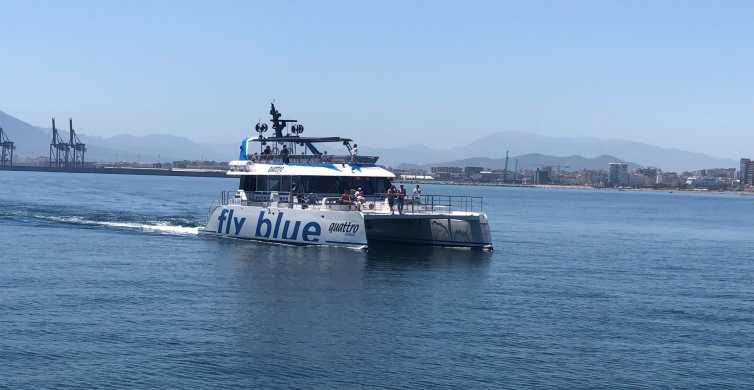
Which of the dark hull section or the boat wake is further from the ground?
the dark hull section

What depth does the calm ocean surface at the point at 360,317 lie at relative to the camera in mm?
20156

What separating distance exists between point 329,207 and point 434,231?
4998mm

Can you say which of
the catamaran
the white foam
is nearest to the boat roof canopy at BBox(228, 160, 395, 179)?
the catamaran

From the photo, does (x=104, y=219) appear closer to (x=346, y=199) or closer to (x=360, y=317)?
(x=346, y=199)

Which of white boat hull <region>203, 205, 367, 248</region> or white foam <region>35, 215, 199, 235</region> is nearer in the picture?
white boat hull <region>203, 205, 367, 248</region>

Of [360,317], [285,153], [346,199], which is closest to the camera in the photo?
[360,317]

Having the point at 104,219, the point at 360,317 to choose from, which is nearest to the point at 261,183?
the point at 104,219

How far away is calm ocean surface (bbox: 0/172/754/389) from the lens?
20.2 metres

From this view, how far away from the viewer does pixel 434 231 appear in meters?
42.3

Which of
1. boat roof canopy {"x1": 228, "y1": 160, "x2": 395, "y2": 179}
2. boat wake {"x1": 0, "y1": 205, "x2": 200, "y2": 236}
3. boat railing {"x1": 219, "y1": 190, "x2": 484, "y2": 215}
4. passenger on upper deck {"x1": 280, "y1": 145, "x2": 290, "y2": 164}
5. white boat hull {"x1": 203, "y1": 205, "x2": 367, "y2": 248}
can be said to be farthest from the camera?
boat wake {"x1": 0, "y1": 205, "x2": 200, "y2": 236}

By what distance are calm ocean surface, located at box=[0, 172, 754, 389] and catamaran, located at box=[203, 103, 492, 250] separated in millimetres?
974

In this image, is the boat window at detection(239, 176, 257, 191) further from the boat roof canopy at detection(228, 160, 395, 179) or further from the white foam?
the white foam

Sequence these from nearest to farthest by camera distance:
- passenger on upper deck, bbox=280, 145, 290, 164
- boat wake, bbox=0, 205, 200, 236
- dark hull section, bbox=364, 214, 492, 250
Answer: dark hull section, bbox=364, 214, 492, 250, passenger on upper deck, bbox=280, 145, 290, 164, boat wake, bbox=0, 205, 200, 236

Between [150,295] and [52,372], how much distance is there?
885 centimetres
